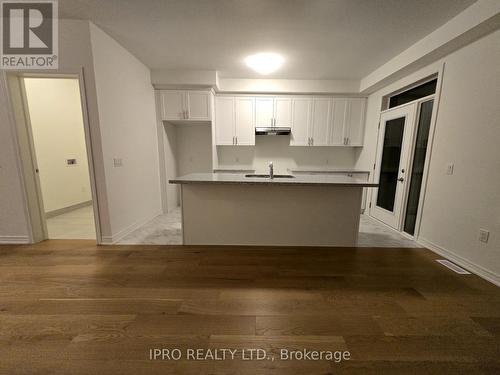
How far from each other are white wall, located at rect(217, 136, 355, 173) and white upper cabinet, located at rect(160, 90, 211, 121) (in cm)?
104

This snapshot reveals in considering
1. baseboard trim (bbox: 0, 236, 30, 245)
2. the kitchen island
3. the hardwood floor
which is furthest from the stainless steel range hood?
baseboard trim (bbox: 0, 236, 30, 245)

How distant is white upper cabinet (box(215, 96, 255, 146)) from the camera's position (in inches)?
167

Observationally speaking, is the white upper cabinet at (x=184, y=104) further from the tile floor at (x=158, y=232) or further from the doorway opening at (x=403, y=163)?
the doorway opening at (x=403, y=163)

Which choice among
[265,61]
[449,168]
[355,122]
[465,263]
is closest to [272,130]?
[265,61]

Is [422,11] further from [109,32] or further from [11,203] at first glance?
[11,203]

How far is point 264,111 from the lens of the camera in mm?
4293

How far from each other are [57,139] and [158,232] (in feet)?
9.78

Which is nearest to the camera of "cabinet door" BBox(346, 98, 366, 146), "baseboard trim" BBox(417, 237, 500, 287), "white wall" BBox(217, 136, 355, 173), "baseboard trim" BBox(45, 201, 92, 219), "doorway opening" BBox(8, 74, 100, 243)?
"baseboard trim" BBox(417, 237, 500, 287)

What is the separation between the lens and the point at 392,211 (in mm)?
3387

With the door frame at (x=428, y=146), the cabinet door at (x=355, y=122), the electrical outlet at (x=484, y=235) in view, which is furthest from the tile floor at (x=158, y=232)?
the cabinet door at (x=355, y=122)

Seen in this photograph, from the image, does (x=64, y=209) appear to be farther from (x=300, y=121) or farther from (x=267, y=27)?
(x=300, y=121)

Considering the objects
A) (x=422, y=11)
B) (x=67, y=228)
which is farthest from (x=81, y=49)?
(x=422, y=11)

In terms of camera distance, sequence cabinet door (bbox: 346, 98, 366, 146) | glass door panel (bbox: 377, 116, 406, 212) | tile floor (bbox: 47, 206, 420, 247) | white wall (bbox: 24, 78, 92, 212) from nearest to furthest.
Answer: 1. tile floor (bbox: 47, 206, 420, 247)
2. glass door panel (bbox: 377, 116, 406, 212)
3. white wall (bbox: 24, 78, 92, 212)
4. cabinet door (bbox: 346, 98, 366, 146)

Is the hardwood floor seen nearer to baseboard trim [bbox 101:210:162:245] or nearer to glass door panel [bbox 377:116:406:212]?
baseboard trim [bbox 101:210:162:245]
